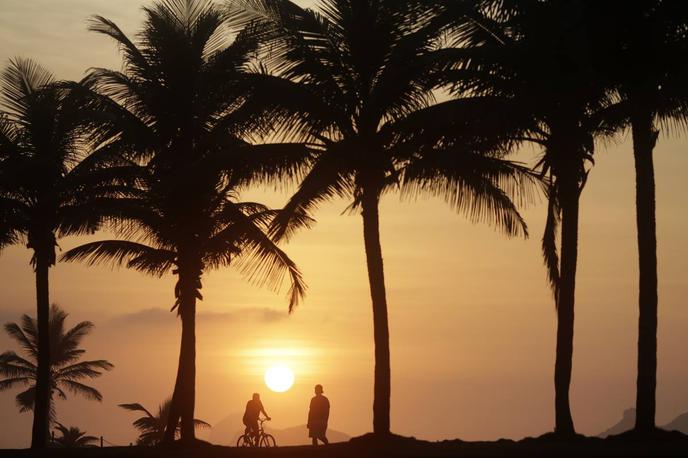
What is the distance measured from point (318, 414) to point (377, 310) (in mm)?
4721

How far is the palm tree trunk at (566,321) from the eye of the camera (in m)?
25.8

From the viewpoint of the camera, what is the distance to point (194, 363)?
1268 inches

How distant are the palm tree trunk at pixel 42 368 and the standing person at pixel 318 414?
33.1ft

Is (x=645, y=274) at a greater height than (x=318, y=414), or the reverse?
(x=645, y=274)

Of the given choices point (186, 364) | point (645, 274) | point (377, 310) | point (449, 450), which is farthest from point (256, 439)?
point (645, 274)

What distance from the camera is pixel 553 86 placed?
24984 mm

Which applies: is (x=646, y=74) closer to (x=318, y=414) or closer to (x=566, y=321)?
(x=566, y=321)

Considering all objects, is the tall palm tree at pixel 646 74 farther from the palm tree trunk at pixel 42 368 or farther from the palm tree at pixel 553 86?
the palm tree trunk at pixel 42 368

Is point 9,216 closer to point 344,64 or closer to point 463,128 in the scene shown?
point 344,64

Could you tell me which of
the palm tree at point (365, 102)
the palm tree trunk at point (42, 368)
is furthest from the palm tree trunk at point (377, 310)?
the palm tree trunk at point (42, 368)

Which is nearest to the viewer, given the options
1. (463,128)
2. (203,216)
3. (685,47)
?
(685,47)

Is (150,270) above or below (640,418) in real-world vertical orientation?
above

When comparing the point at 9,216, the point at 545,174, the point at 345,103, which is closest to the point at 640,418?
the point at 545,174

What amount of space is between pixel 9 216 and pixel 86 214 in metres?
3.29
